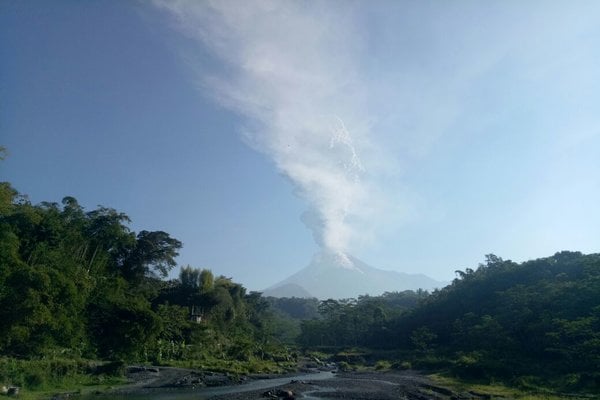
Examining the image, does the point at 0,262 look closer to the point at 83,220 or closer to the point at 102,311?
the point at 102,311

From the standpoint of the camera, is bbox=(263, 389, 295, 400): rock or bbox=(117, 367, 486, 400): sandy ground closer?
bbox=(263, 389, 295, 400): rock

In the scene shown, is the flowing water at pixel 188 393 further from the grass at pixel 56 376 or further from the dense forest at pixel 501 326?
the dense forest at pixel 501 326

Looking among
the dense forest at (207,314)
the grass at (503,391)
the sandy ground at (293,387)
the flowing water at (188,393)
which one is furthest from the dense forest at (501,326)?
the flowing water at (188,393)

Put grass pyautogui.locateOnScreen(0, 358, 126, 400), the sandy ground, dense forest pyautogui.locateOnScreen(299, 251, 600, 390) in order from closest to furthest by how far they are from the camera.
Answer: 1. grass pyautogui.locateOnScreen(0, 358, 126, 400)
2. the sandy ground
3. dense forest pyautogui.locateOnScreen(299, 251, 600, 390)

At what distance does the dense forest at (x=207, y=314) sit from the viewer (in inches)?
1105

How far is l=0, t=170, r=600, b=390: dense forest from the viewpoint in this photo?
28.1m

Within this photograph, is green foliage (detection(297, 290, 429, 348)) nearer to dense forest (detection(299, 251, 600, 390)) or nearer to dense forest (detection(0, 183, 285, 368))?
dense forest (detection(299, 251, 600, 390))

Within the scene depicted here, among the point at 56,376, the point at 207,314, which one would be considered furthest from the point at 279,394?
the point at 207,314

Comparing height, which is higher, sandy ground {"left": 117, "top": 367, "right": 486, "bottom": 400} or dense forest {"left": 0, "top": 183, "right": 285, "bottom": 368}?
dense forest {"left": 0, "top": 183, "right": 285, "bottom": 368}

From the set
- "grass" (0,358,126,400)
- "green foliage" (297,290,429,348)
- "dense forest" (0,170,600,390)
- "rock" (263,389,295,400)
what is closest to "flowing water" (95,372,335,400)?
"grass" (0,358,126,400)

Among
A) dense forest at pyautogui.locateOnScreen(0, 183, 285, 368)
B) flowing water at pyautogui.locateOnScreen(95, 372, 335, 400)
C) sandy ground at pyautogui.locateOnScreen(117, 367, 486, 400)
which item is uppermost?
dense forest at pyautogui.locateOnScreen(0, 183, 285, 368)

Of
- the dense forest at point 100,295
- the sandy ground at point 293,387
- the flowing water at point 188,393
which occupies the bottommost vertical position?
the flowing water at point 188,393

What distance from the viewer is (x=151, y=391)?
27469mm

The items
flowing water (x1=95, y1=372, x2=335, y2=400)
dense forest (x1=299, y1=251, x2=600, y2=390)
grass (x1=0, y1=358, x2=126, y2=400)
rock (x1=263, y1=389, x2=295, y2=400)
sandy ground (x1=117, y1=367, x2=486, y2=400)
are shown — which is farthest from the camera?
dense forest (x1=299, y1=251, x2=600, y2=390)
